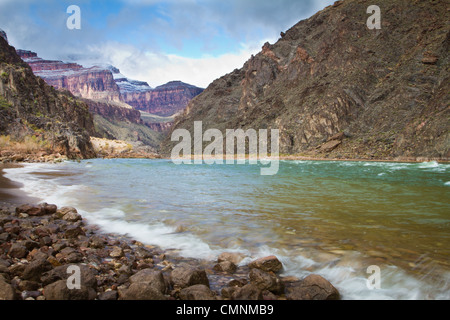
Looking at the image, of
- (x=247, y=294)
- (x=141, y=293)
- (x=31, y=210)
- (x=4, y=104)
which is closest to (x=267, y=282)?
(x=247, y=294)

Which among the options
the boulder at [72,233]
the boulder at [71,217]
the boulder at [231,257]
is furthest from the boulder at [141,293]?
the boulder at [71,217]

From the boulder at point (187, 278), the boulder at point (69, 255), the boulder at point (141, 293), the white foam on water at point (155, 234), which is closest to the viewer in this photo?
the boulder at point (141, 293)

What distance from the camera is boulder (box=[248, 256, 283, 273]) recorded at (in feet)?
16.6

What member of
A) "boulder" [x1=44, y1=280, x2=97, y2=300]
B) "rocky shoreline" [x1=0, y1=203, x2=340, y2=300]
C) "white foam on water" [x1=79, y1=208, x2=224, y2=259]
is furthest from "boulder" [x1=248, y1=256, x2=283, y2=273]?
"boulder" [x1=44, y1=280, x2=97, y2=300]

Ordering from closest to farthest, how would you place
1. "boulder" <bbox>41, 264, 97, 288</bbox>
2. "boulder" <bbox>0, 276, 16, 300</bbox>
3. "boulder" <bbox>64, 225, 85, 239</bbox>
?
"boulder" <bbox>0, 276, 16, 300</bbox> → "boulder" <bbox>41, 264, 97, 288</bbox> → "boulder" <bbox>64, 225, 85, 239</bbox>

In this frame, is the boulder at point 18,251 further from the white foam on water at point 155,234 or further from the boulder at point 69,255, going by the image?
the white foam on water at point 155,234

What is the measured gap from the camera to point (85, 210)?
1049cm

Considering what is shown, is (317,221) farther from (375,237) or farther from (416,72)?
(416,72)

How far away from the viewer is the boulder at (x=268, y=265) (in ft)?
16.6

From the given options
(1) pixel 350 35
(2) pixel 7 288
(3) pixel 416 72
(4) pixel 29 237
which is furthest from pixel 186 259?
(1) pixel 350 35

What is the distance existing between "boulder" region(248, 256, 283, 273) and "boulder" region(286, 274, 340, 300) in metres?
0.65

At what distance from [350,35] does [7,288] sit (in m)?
106

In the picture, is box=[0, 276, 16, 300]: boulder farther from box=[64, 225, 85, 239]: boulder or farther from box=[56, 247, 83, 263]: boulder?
box=[64, 225, 85, 239]: boulder

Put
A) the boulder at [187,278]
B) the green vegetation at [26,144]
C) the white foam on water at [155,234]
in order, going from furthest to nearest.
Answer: the green vegetation at [26,144] → the white foam on water at [155,234] → the boulder at [187,278]
